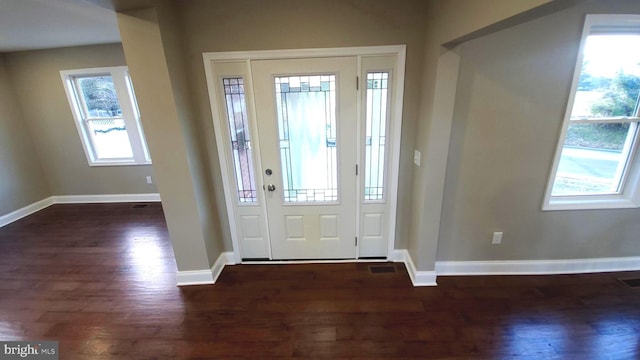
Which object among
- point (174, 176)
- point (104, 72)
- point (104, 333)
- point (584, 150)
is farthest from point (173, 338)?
point (104, 72)

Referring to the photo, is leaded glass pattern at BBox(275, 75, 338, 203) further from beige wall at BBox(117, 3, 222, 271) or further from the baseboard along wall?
the baseboard along wall

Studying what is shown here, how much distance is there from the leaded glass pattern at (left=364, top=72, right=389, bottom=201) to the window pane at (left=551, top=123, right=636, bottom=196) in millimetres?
1559

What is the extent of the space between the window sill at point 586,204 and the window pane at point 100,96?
588 centimetres

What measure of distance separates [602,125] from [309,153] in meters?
2.56

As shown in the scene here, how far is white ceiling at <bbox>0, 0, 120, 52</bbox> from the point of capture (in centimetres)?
218

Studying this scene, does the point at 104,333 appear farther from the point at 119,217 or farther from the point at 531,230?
the point at 531,230

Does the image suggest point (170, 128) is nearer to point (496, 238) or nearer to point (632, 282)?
point (496, 238)

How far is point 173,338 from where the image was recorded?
1942mm

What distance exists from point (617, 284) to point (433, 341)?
6.49 feet

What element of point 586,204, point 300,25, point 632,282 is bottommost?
point 632,282

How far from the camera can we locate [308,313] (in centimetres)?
213

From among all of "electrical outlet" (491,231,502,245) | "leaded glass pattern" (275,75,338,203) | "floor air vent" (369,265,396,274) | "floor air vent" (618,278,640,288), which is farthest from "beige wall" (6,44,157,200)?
"floor air vent" (618,278,640,288)

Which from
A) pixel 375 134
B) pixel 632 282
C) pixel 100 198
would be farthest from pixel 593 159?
pixel 100 198

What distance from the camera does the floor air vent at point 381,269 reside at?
261 cm
